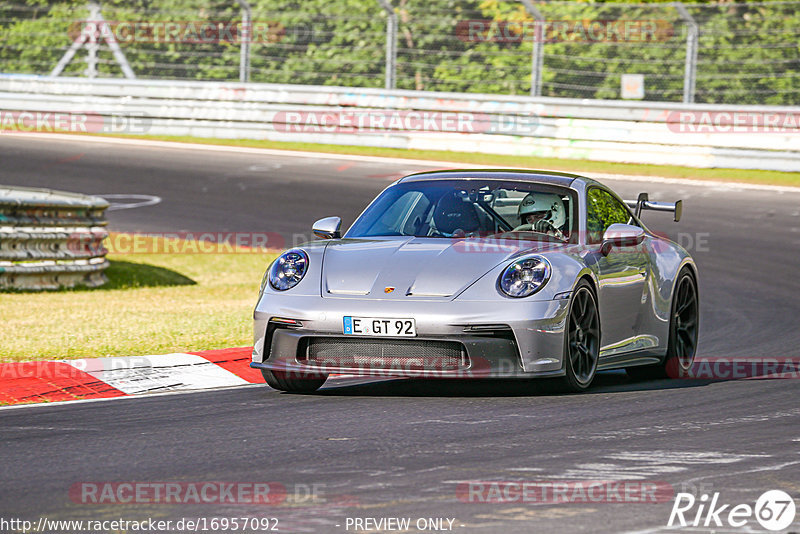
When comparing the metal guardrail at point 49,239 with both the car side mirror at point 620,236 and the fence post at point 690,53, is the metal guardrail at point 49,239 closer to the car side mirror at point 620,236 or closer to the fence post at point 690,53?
the car side mirror at point 620,236

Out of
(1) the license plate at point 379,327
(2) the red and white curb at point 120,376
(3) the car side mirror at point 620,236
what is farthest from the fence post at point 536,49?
(1) the license plate at point 379,327

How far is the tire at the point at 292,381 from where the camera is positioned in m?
7.82

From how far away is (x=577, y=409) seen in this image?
7.16 m

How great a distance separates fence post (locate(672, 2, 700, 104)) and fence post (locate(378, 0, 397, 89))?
4.71m

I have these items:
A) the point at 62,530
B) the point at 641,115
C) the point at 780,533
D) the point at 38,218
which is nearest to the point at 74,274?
the point at 38,218

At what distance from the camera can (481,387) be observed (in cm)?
798

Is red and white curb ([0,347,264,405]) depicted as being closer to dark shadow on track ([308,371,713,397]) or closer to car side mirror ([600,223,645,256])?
dark shadow on track ([308,371,713,397])

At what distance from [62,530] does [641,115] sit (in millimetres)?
18023

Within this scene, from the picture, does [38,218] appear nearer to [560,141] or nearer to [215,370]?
[215,370]

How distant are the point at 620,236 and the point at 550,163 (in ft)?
45.2

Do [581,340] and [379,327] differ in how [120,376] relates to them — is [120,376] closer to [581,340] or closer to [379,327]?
[379,327]

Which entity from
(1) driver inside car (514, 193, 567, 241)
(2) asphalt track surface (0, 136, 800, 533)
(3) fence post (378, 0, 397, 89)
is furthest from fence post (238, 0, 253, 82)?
(1) driver inside car (514, 193, 567, 241)

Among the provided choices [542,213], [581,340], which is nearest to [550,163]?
[542,213]

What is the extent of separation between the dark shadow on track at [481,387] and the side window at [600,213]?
905 mm
